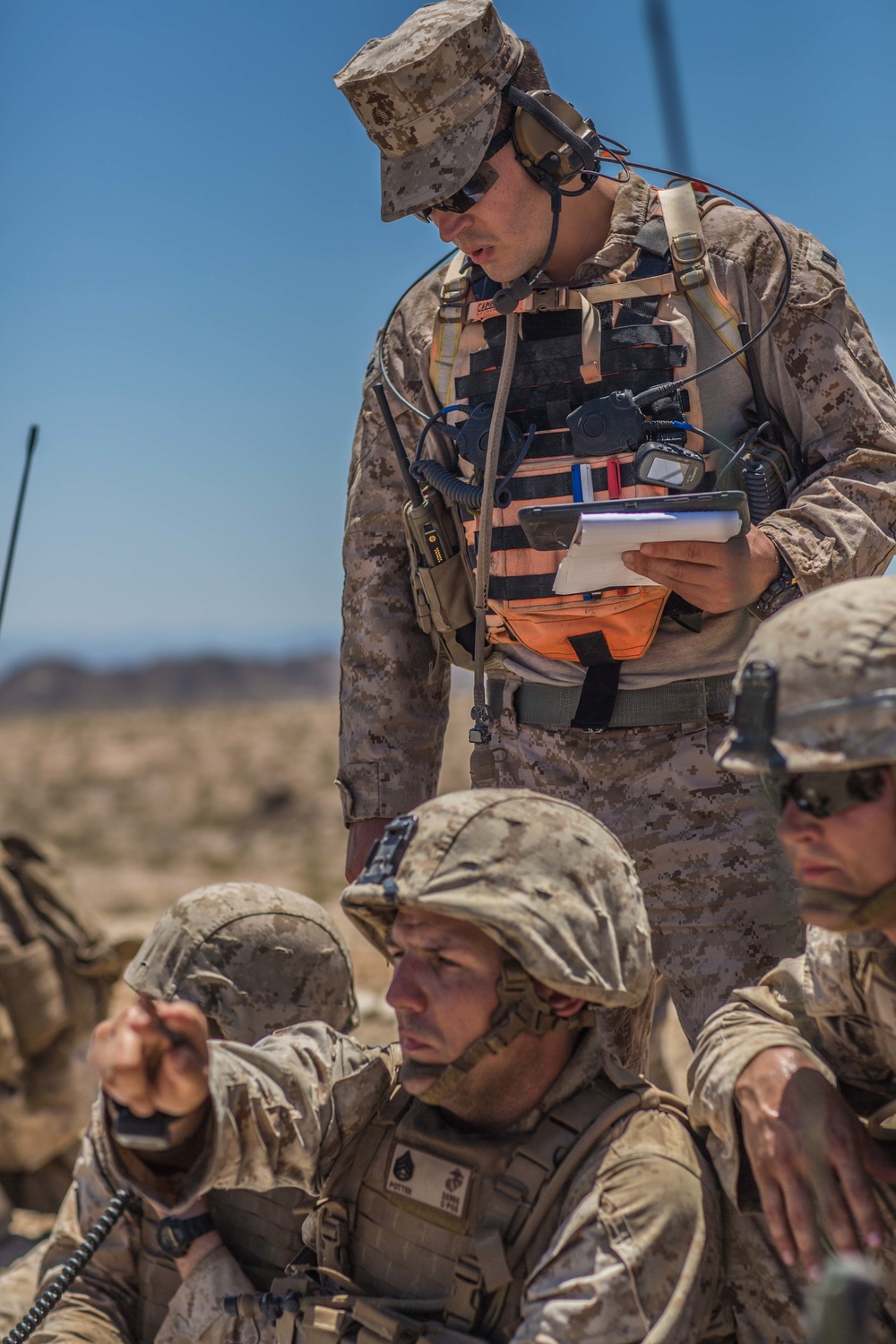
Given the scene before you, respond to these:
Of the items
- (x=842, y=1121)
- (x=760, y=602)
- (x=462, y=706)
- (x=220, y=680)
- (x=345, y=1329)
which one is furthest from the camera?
(x=220, y=680)

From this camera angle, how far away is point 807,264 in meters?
3.45

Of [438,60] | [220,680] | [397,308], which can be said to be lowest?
[220,680]

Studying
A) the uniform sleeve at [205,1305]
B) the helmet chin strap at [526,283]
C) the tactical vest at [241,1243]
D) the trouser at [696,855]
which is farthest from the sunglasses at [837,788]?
the helmet chin strap at [526,283]

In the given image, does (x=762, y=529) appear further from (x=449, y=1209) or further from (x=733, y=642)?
(x=449, y=1209)

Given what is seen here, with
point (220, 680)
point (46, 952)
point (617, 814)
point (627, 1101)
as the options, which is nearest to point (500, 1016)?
point (627, 1101)

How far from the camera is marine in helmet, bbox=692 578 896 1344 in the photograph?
7.03 feet

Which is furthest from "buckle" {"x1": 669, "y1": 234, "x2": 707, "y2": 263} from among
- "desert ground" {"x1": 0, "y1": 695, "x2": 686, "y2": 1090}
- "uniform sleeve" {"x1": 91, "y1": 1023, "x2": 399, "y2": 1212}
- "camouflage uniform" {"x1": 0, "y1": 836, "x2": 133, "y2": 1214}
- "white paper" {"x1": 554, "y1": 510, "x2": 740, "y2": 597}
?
"desert ground" {"x1": 0, "y1": 695, "x2": 686, "y2": 1090}

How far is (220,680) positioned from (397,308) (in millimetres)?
84447

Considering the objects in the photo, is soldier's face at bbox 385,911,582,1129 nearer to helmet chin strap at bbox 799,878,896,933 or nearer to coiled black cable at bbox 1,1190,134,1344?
helmet chin strap at bbox 799,878,896,933

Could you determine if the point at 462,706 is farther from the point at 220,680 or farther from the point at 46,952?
the point at 220,680

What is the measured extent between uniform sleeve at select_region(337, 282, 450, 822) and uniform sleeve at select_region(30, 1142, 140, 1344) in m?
1.15

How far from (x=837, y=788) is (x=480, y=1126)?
101cm

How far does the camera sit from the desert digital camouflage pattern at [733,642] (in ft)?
10.9

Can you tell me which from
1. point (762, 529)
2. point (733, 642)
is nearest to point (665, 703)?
point (733, 642)
